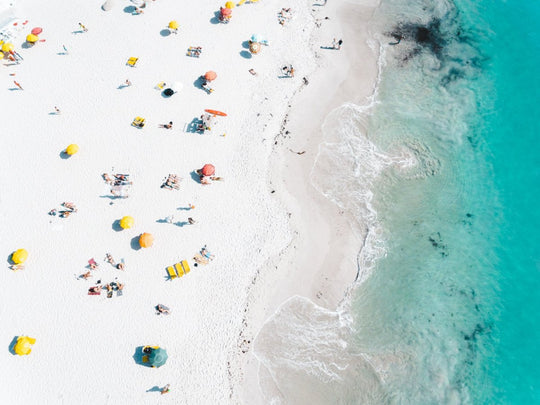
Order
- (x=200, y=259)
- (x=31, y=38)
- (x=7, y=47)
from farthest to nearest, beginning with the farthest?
(x=31, y=38)
(x=7, y=47)
(x=200, y=259)

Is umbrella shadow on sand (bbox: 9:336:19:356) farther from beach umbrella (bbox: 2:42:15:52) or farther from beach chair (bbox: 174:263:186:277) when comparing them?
beach umbrella (bbox: 2:42:15:52)

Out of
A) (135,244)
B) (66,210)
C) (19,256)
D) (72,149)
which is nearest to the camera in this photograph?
(19,256)

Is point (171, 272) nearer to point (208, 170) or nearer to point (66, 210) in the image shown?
point (208, 170)

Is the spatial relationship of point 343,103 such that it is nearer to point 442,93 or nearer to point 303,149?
point 303,149

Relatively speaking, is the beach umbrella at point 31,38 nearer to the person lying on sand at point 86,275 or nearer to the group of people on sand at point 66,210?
the group of people on sand at point 66,210

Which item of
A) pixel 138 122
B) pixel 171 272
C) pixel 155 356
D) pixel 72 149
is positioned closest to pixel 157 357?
pixel 155 356

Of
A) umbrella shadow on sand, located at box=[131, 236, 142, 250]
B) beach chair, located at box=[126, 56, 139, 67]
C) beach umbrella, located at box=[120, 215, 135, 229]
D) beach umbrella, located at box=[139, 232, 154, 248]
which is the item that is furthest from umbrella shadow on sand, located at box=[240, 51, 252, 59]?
umbrella shadow on sand, located at box=[131, 236, 142, 250]

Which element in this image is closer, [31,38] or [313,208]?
[313,208]
